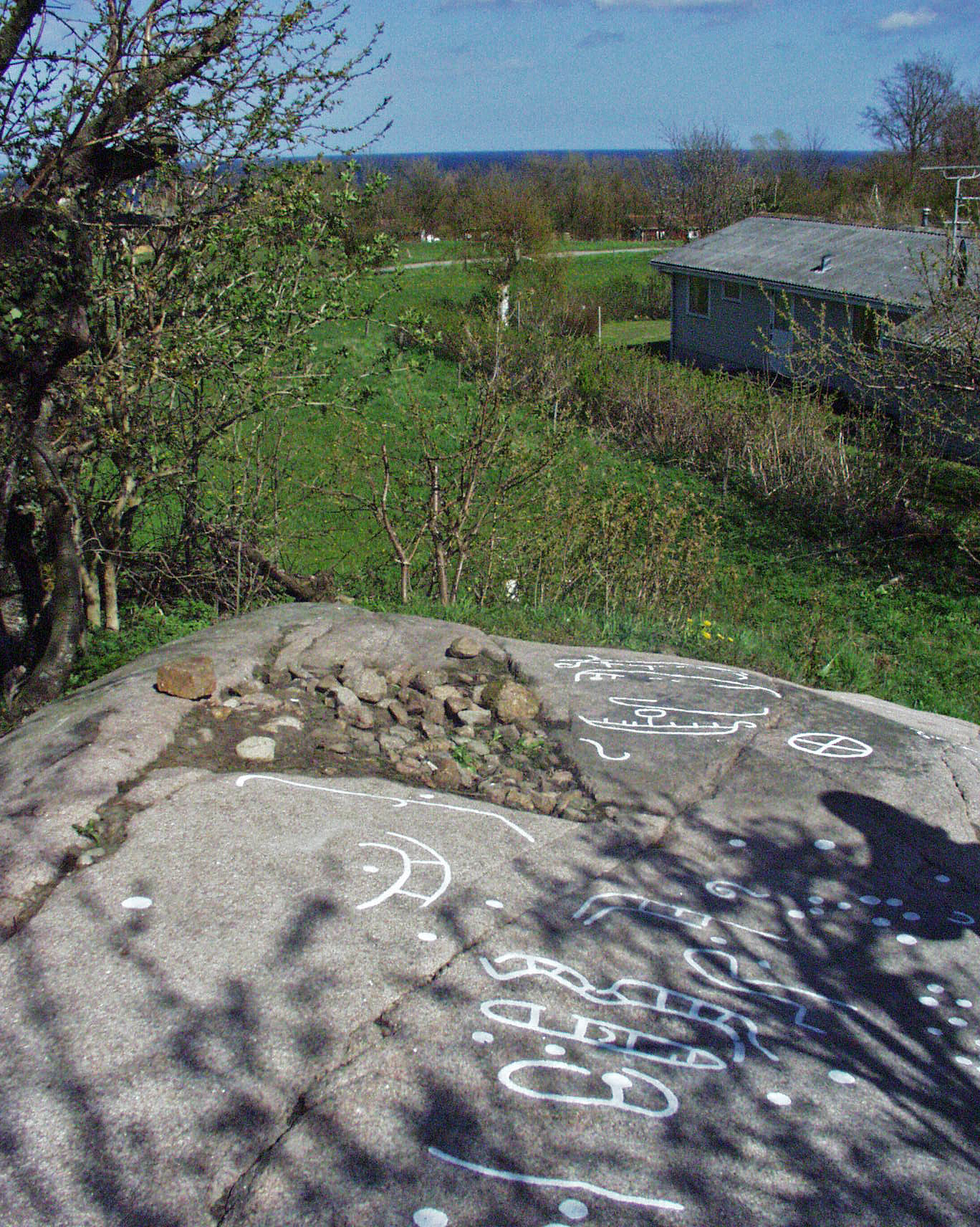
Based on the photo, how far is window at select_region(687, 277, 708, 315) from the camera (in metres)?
27.6

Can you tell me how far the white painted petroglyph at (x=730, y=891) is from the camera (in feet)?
12.8

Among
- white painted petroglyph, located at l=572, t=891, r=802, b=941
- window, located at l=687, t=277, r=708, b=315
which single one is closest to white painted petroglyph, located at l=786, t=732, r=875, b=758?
white painted petroglyph, located at l=572, t=891, r=802, b=941

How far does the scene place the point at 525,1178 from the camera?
8.07 ft

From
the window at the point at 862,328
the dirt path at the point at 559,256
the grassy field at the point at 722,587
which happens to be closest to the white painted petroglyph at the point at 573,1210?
the grassy field at the point at 722,587

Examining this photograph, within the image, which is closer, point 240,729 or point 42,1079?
point 42,1079

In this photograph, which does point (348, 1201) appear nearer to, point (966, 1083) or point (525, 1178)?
point (525, 1178)

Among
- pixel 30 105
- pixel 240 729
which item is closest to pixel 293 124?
pixel 30 105

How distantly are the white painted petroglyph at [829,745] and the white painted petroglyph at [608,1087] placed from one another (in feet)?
8.08

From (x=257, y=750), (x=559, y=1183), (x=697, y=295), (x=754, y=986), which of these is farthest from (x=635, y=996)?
(x=697, y=295)

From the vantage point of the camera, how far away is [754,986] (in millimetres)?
3371

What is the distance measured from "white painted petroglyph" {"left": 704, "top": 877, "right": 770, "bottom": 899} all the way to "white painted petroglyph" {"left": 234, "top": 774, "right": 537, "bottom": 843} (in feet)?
2.64

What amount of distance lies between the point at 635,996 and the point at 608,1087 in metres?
0.45

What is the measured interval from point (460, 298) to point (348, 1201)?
3425cm

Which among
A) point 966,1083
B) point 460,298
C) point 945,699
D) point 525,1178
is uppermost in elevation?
point 460,298
